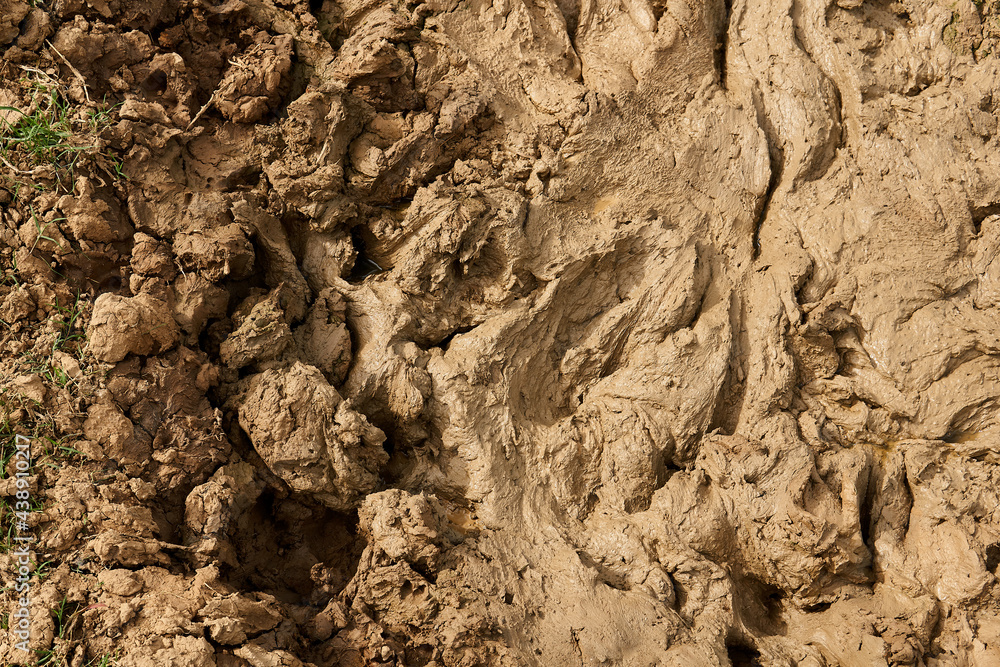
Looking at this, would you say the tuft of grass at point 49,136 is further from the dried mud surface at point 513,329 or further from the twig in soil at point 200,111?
the twig in soil at point 200,111

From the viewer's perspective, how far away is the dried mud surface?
2891 mm

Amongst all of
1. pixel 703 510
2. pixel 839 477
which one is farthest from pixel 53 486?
pixel 839 477

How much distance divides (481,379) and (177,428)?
137 centimetres

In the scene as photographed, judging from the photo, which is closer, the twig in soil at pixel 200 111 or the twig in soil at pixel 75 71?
the twig in soil at pixel 75 71

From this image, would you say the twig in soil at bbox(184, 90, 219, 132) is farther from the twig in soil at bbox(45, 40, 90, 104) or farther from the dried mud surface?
the twig in soil at bbox(45, 40, 90, 104)

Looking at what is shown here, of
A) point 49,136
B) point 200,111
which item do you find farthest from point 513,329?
point 49,136

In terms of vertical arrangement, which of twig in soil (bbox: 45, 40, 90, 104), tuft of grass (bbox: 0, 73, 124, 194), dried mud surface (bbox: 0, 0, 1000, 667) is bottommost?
dried mud surface (bbox: 0, 0, 1000, 667)

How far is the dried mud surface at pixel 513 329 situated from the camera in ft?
9.48

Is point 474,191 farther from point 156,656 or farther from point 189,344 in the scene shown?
point 156,656

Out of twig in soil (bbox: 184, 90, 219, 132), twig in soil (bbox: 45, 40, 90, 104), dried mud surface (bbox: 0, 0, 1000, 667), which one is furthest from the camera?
twig in soil (bbox: 184, 90, 219, 132)

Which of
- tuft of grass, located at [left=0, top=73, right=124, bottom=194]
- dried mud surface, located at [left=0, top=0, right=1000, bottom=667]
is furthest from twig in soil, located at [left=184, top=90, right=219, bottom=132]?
tuft of grass, located at [left=0, top=73, right=124, bottom=194]

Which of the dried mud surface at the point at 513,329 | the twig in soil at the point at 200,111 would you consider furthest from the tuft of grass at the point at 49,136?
the twig in soil at the point at 200,111

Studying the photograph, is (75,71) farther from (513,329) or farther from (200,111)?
(513,329)

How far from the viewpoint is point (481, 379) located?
3406mm
